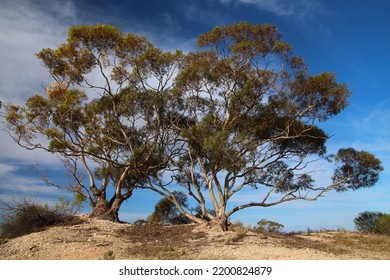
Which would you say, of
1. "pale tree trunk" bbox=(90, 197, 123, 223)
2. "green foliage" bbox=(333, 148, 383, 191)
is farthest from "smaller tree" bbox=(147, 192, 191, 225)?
"green foliage" bbox=(333, 148, 383, 191)

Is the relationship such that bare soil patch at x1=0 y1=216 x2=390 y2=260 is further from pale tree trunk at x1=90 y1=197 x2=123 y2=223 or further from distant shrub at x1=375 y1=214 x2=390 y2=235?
distant shrub at x1=375 y1=214 x2=390 y2=235

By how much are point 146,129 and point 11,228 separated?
6.67m

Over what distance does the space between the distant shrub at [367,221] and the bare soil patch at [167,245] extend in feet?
12.5

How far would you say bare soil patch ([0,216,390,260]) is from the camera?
10539 mm

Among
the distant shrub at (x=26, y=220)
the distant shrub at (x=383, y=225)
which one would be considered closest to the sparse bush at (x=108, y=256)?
the distant shrub at (x=26, y=220)

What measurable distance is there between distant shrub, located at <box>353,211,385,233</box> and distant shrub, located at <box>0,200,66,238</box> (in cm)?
1417

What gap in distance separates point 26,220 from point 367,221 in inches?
614

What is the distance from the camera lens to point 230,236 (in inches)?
531

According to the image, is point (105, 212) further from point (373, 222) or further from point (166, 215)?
point (373, 222)

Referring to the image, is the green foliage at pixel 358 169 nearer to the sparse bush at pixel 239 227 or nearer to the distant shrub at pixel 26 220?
the sparse bush at pixel 239 227

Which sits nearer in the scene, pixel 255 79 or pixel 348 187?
pixel 255 79

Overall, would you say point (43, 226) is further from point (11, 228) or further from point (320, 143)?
point (320, 143)

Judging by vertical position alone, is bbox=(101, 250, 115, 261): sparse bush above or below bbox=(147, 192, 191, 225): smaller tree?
below

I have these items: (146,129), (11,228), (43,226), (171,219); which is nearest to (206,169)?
(146,129)
